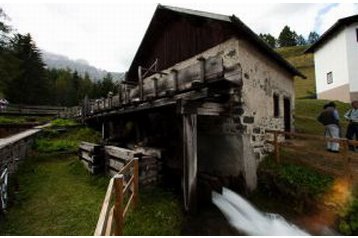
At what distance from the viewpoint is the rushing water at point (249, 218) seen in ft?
19.7

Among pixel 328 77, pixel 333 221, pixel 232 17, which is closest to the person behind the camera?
pixel 333 221

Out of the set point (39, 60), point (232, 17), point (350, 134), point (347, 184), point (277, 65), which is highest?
point (39, 60)

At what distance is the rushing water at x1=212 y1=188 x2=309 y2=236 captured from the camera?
237 inches

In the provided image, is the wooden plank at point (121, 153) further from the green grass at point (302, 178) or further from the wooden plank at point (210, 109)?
the green grass at point (302, 178)

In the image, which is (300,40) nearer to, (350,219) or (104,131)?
(104,131)

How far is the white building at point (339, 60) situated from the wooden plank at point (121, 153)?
19.1 metres

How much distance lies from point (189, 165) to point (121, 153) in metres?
2.40

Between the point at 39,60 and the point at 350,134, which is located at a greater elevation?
the point at 39,60

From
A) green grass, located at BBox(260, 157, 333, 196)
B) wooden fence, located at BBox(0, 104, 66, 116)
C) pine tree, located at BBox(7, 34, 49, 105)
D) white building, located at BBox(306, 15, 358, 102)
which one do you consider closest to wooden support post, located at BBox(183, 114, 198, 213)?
green grass, located at BBox(260, 157, 333, 196)

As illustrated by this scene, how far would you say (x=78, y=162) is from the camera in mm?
10852

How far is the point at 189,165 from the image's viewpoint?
6297 mm

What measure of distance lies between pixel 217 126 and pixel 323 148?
5.07 m

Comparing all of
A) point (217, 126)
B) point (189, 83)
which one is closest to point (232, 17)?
point (189, 83)

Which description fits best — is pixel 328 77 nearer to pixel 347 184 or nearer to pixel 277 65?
pixel 277 65
